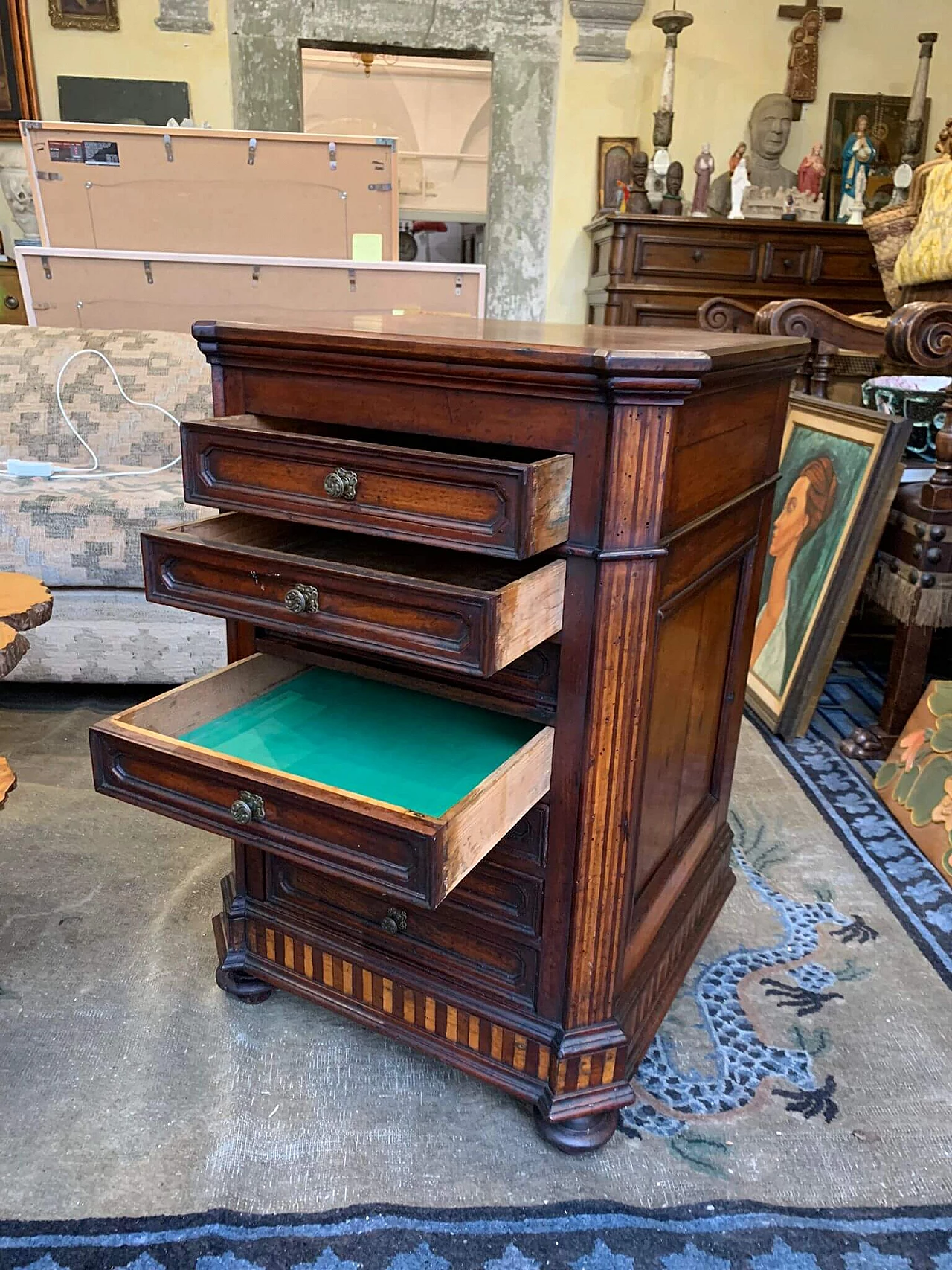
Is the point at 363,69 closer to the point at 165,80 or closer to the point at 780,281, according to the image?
the point at 165,80

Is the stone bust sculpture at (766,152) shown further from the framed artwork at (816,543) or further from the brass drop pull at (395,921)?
the brass drop pull at (395,921)

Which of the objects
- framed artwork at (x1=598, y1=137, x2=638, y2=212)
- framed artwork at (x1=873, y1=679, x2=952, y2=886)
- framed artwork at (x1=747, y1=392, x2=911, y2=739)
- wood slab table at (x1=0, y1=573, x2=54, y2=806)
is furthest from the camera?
framed artwork at (x1=598, y1=137, x2=638, y2=212)


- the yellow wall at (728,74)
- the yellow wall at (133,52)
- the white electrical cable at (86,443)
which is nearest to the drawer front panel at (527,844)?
the white electrical cable at (86,443)

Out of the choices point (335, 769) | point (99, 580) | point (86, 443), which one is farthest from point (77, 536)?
point (335, 769)

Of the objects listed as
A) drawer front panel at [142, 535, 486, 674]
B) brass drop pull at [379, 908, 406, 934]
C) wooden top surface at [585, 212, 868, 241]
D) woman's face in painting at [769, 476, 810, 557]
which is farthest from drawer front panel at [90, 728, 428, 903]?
wooden top surface at [585, 212, 868, 241]

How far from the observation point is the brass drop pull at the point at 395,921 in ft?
3.97

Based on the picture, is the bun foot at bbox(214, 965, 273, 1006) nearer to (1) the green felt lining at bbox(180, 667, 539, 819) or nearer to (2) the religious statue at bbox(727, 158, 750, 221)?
(1) the green felt lining at bbox(180, 667, 539, 819)

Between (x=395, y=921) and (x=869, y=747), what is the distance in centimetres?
143

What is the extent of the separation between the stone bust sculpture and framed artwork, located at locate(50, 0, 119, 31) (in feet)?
9.85

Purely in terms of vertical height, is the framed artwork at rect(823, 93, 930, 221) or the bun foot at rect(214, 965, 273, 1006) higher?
the framed artwork at rect(823, 93, 930, 221)

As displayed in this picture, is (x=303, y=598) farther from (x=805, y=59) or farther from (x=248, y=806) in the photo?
(x=805, y=59)

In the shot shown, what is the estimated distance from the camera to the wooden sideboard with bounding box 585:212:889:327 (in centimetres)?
421

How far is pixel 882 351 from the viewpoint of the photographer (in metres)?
2.58

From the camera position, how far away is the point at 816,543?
2346 millimetres
